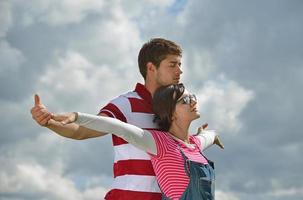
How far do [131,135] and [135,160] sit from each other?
72 centimetres

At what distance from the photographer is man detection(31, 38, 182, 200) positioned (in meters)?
7.68

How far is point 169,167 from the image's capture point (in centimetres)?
749

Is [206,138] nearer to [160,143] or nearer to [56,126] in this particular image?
[160,143]

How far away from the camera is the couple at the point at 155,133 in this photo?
7.39 meters

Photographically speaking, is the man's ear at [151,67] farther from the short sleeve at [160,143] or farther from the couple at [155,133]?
the short sleeve at [160,143]

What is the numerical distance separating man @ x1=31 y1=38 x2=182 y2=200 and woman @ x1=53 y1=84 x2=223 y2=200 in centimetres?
21

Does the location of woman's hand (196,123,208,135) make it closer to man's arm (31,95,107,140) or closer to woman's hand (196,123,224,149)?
woman's hand (196,123,224,149)

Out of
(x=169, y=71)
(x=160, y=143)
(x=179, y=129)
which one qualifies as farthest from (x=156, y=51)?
(x=160, y=143)

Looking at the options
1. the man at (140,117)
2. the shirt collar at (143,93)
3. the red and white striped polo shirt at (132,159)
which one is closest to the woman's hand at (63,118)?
the man at (140,117)

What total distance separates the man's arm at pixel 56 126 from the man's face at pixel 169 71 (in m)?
1.09

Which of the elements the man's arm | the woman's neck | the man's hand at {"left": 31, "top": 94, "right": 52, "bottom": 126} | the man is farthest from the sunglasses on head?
the man's hand at {"left": 31, "top": 94, "right": 52, "bottom": 126}

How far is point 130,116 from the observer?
317 inches

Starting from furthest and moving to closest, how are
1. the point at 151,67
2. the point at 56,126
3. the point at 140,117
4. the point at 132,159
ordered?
the point at 151,67 < the point at 140,117 < the point at 132,159 < the point at 56,126

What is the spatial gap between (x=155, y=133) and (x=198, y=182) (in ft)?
2.49
